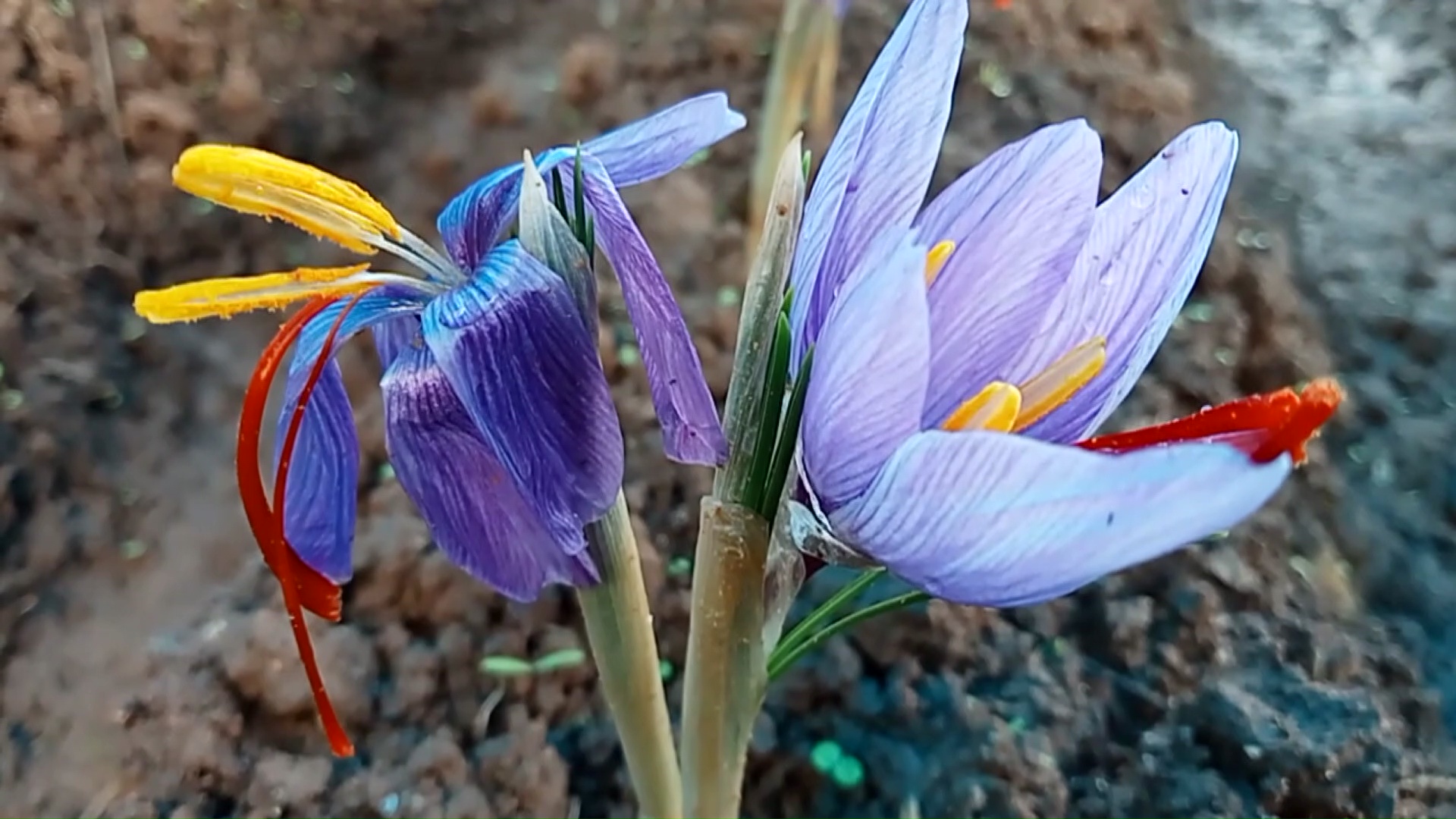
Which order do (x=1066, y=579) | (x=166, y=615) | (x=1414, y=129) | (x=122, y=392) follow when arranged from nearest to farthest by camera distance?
1. (x=1066, y=579)
2. (x=166, y=615)
3. (x=122, y=392)
4. (x=1414, y=129)

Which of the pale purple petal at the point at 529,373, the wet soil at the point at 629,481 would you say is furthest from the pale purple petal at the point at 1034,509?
the wet soil at the point at 629,481

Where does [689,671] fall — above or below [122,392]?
above

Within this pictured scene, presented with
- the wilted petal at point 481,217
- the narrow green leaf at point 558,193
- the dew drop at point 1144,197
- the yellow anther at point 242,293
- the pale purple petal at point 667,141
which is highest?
the dew drop at point 1144,197

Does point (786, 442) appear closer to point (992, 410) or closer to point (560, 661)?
point (992, 410)

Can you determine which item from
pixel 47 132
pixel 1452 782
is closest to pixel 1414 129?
pixel 1452 782

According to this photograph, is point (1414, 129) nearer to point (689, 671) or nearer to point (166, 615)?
point (689, 671)

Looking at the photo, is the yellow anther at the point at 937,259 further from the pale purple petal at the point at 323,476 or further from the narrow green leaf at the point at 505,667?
the narrow green leaf at the point at 505,667
